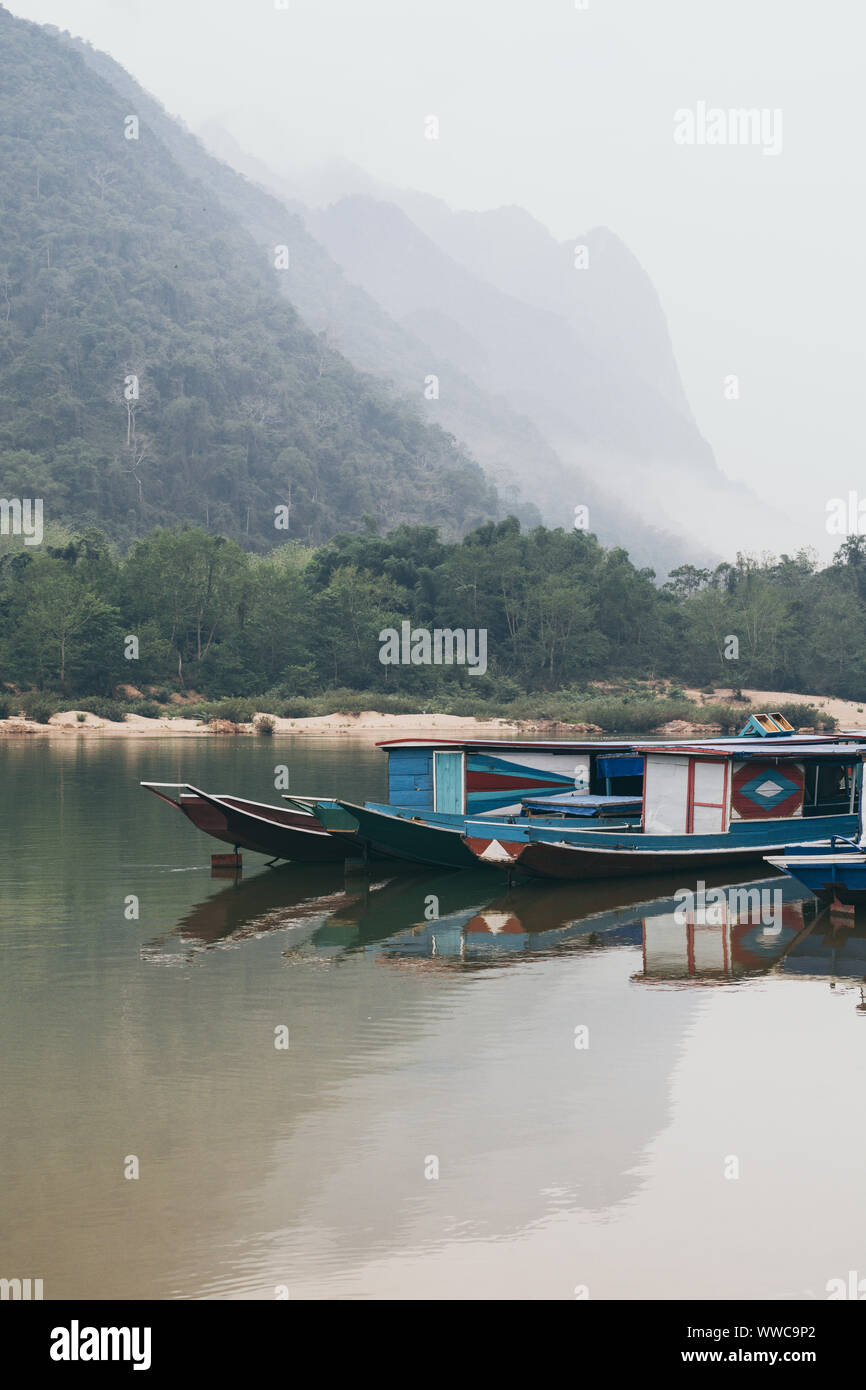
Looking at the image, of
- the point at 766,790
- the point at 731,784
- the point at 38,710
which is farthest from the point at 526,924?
the point at 38,710

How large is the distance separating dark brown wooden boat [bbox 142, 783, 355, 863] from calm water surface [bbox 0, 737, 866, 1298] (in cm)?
226

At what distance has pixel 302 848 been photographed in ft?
91.0

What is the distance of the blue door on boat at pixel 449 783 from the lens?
93.4ft

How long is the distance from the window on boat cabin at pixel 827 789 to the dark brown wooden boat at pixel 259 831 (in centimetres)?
900

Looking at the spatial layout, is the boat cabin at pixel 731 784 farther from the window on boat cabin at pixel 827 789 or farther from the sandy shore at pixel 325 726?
the sandy shore at pixel 325 726

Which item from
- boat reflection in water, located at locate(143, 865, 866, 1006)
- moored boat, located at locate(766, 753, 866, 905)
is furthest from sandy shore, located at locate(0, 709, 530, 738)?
moored boat, located at locate(766, 753, 866, 905)

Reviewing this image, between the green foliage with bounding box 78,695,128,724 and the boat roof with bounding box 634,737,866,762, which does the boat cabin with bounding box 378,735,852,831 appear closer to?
the boat roof with bounding box 634,737,866,762

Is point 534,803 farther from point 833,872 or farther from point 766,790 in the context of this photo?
point 833,872

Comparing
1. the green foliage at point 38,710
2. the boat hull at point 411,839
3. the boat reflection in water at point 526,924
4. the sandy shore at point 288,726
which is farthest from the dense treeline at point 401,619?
the boat reflection in water at point 526,924
